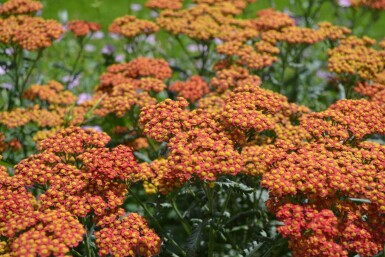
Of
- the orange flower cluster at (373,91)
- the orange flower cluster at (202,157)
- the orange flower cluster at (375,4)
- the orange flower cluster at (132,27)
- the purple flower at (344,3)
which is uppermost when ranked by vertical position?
the orange flower cluster at (375,4)

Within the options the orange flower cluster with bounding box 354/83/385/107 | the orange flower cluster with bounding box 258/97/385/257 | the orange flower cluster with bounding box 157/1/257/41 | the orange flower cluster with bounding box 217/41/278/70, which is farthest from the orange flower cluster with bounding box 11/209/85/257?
the orange flower cluster with bounding box 157/1/257/41

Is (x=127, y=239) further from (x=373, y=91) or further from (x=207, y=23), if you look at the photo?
(x=207, y=23)

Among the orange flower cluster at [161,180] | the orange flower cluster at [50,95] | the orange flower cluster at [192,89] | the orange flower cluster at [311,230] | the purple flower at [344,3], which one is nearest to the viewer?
the orange flower cluster at [311,230]

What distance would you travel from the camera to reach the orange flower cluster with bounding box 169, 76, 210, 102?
16.9 feet

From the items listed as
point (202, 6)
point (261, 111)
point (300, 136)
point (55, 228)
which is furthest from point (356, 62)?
point (55, 228)

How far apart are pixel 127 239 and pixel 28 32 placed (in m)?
3.20

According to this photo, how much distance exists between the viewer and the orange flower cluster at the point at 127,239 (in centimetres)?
320

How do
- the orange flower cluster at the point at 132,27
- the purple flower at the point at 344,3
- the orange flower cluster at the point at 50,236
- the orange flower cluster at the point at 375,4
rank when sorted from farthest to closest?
1. the purple flower at the point at 344,3
2. the orange flower cluster at the point at 375,4
3. the orange flower cluster at the point at 132,27
4. the orange flower cluster at the point at 50,236

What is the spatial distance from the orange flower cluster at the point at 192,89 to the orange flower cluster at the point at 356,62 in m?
1.43

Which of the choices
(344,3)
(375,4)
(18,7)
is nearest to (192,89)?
(18,7)

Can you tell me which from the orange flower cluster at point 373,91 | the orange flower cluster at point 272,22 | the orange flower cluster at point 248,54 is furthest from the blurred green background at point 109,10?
the orange flower cluster at point 373,91

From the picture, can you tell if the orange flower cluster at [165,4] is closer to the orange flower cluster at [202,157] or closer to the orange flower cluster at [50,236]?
the orange flower cluster at [202,157]

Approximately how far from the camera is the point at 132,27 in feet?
19.7

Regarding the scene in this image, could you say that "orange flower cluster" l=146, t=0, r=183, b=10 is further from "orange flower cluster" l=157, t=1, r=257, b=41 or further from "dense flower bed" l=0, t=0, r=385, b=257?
"dense flower bed" l=0, t=0, r=385, b=257
